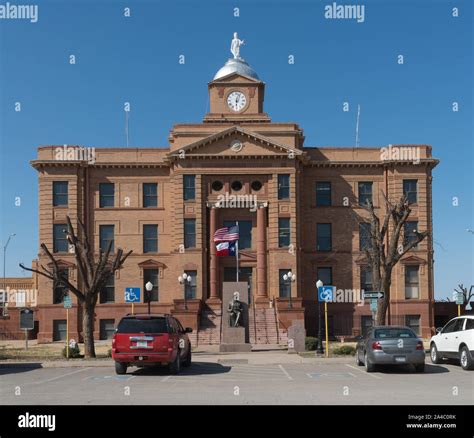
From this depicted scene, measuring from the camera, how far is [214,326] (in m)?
46.0

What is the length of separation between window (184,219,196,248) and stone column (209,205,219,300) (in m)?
1.07

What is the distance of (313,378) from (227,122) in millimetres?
30872

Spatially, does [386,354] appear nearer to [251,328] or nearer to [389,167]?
[251,328]

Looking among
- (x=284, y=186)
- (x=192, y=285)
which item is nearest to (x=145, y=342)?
(x=192, y=285)

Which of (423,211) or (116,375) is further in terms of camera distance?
(423,211)

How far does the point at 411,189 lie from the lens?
5141 centimetres

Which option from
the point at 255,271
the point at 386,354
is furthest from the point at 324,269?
the point at 386,354

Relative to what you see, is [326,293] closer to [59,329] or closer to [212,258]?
[212,258]

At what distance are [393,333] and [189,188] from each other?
2728 cm

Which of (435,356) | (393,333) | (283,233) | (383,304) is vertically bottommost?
(435,356)

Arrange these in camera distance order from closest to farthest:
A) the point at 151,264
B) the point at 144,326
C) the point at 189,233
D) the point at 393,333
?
the point at 144,326 < the point at 393,333 < the point at 189,233 < the point at 151,264

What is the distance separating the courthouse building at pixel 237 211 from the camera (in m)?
48.9

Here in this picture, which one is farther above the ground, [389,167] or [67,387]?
[389,167]

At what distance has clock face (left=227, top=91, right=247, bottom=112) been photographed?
5250 cm
